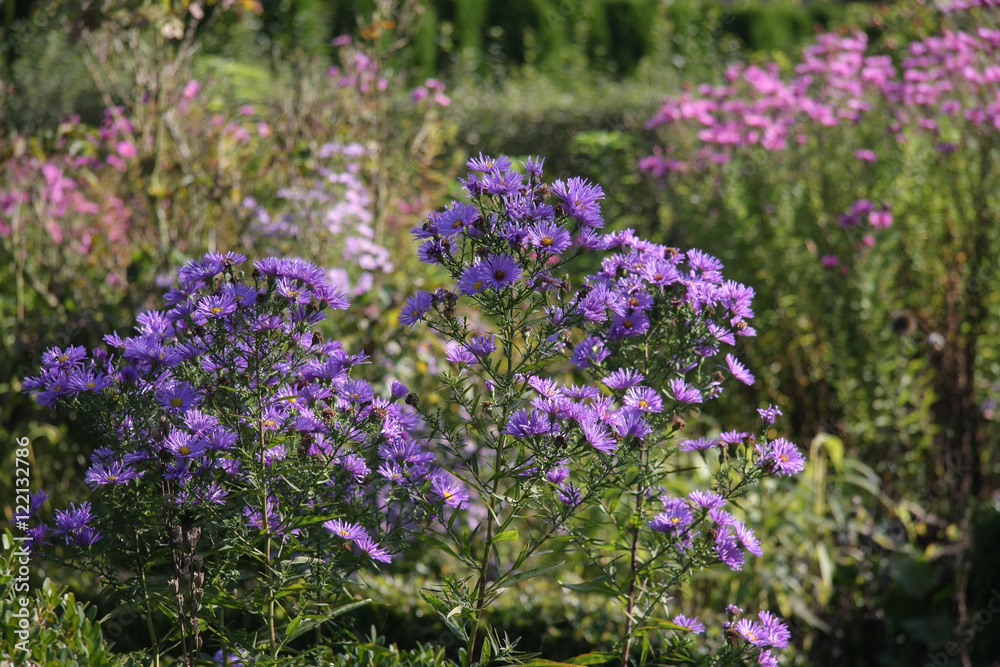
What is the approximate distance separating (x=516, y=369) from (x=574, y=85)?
9388 mm

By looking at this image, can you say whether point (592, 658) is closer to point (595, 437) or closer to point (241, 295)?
point (595, 437)

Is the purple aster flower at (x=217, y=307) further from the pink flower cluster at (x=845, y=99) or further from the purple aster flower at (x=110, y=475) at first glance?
the pink flower cluster at (x=845, y=99)

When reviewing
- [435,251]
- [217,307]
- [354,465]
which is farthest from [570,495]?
[217,307]

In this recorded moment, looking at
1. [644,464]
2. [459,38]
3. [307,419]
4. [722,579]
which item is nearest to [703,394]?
[644,464]

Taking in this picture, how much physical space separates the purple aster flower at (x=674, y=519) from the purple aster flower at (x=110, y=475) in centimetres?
102

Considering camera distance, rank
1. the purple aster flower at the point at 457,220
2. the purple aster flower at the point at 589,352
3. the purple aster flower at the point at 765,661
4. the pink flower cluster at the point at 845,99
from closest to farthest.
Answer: the purple aster flower at the point at 457,220, the purple aster flower at the point at 765,661, the purple aster flower at the point at 589,352, the pink flower cluster at the point at 845,99

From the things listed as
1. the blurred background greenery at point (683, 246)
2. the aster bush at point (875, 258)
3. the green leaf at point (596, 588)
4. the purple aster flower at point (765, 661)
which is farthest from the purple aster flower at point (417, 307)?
the aster bush at point (875, 258)

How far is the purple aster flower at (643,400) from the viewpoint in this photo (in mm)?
1664

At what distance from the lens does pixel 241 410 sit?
5.39 feet

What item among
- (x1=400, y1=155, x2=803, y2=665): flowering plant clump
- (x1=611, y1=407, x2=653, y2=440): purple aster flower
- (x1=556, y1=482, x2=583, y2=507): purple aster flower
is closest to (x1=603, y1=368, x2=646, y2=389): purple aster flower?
(x1=400, y1=155, x2=803, y2=665): flowering plant clump

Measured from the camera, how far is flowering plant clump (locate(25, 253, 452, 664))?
158 centimetres

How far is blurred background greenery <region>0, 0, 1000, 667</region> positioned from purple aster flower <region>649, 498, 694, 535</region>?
102 cm

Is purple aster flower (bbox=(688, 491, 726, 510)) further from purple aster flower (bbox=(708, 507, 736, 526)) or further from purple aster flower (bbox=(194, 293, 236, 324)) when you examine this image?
purple aster flower (bbox=(194, 293, 236, 324))

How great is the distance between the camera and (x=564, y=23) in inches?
497
